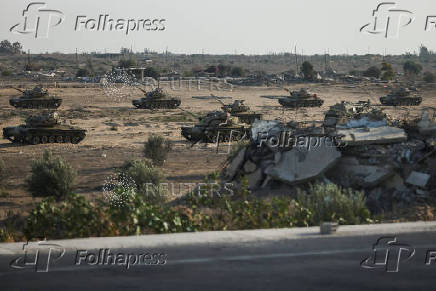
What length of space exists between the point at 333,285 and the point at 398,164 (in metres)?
6.87

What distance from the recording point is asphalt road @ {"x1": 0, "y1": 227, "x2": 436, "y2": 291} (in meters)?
6.96

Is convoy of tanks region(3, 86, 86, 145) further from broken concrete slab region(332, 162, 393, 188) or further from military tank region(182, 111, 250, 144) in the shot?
broken concrete slab region(332, 162, 393, 188)

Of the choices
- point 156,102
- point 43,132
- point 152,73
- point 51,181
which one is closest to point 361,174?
point 51,181

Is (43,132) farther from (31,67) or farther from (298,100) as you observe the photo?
(31,67)

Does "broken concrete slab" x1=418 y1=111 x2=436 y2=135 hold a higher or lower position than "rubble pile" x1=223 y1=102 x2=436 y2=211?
higher

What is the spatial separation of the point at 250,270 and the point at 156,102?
38087 millimetres

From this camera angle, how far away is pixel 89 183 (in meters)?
18.6

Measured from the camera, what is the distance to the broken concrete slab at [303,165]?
1330cm

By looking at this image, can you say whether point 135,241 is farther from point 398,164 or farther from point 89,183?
point 89,183

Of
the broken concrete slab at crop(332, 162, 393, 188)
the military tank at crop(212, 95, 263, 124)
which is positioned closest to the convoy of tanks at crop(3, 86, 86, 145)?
the military tank at crop(212, 95, 263, 124)

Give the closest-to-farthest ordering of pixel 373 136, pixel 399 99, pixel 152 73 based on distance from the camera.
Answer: pixel 373 136 < pixel 399 99 < pixel 152 73

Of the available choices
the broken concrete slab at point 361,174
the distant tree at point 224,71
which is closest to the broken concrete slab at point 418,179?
the broken concrete slab at point 361,174

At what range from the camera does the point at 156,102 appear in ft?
148

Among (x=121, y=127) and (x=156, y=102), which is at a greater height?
(x=156, y=102)
